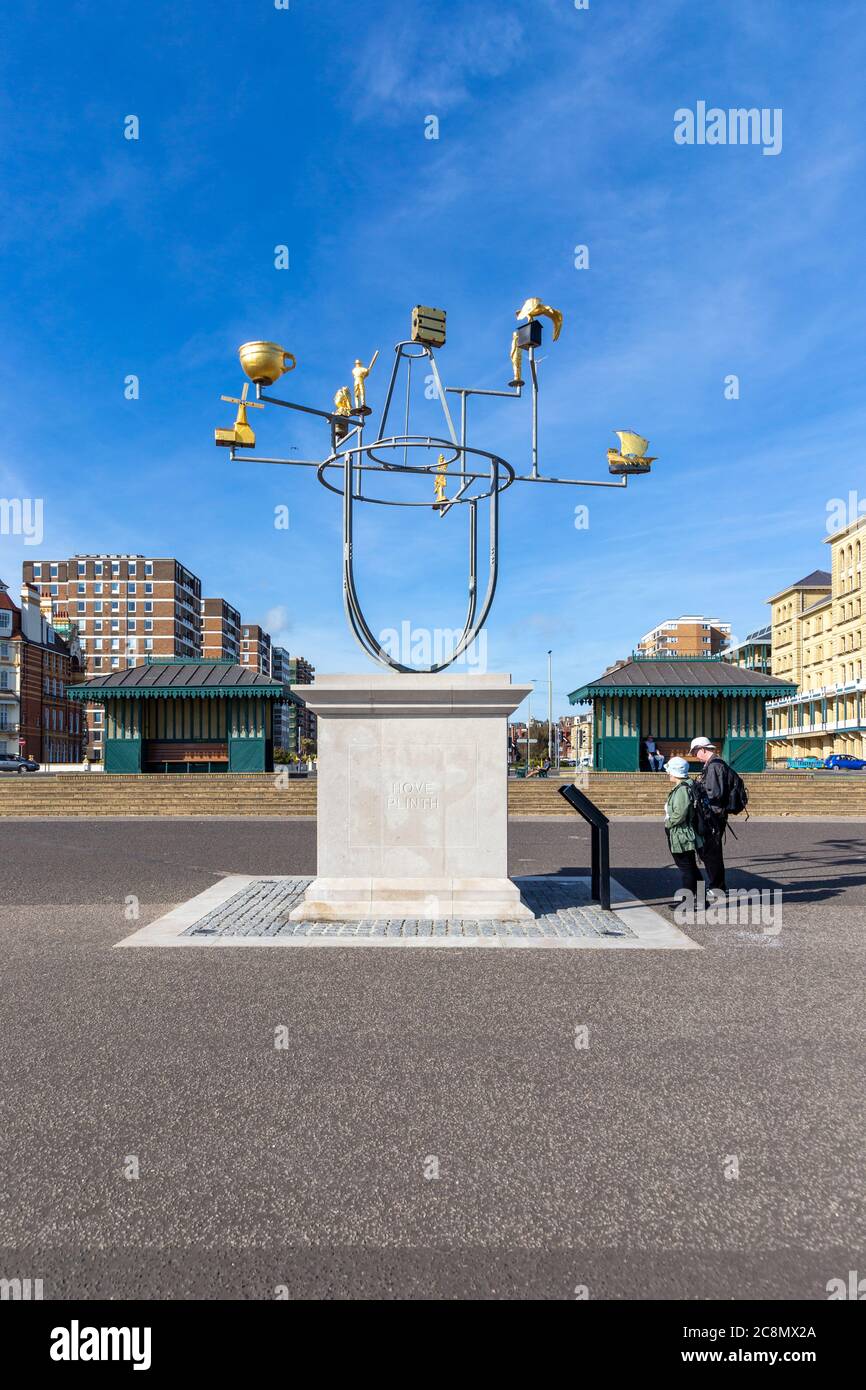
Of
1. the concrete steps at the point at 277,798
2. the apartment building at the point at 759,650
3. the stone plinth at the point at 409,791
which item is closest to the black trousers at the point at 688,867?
the stone plinth at the point at 409,791

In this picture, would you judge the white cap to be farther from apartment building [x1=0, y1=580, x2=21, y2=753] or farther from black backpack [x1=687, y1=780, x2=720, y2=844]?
apartment building [x1=0, y1=580, x2=21, y2=753]

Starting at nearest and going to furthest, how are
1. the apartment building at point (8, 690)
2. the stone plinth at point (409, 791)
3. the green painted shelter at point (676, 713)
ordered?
the stone plinth at point (409, 791)
the green painted shelter at point (676, 713)
the apartment building at point (8, 690)

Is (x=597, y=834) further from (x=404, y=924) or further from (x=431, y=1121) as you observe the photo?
(x=431, y=1121)

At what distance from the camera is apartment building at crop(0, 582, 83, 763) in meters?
78.2

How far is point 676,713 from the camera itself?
94.2ft

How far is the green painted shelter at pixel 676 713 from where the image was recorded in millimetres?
28156

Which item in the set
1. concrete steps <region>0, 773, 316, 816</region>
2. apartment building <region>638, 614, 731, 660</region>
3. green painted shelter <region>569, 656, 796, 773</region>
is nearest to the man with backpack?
concrete steps <region>0, 773, 316, 816</region>

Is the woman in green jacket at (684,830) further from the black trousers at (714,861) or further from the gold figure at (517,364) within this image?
the gold figure at (517,364)

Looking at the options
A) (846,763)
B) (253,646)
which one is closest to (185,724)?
(846,763)

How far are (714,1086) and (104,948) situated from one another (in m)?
5.24

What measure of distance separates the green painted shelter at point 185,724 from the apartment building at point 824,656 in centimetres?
6129

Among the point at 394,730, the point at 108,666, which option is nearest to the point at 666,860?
the point at 394,730

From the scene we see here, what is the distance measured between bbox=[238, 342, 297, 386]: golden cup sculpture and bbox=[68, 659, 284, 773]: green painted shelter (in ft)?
66.8
